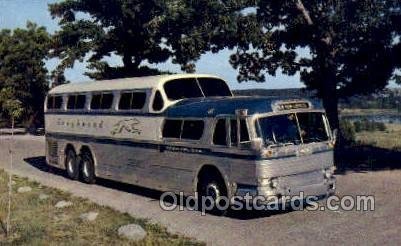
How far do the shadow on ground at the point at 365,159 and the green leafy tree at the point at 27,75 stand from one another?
3020 cm

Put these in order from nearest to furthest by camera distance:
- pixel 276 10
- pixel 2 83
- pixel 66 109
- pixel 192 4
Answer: pixel 66 109 < pixel 276 10 < pixel 192 4 < pixel 2 83

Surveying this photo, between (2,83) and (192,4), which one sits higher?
(192,4)

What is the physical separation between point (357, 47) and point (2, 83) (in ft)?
121

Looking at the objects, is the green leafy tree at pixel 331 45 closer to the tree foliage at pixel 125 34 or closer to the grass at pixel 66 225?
the tree foliage at pixel 125 34

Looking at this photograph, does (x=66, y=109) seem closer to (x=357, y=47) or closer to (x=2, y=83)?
(x=357, y=47)

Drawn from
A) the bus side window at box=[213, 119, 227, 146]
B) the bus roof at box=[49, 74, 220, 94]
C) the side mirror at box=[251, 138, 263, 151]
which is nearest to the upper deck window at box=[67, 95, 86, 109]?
the bus roof at box=[49, 74, 220, 94]

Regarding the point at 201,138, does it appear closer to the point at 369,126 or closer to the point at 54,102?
the point at 54,102

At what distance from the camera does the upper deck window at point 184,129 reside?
530 inches

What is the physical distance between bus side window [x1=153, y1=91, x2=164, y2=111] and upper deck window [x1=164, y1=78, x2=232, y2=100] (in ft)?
0.82

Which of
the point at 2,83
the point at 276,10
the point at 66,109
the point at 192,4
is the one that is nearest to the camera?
the point at 66,109

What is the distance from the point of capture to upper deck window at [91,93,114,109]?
17.7 m

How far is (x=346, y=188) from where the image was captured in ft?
53.1

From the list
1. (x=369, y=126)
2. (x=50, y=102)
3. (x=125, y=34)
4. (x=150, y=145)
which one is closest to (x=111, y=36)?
(x=125, y=34)

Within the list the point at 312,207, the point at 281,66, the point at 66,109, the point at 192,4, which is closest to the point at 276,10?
the point at 281,66
